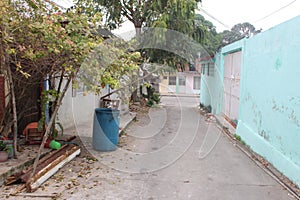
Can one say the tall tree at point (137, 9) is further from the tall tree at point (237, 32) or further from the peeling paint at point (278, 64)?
the tall tree at point (237, 32)

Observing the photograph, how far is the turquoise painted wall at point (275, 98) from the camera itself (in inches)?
196

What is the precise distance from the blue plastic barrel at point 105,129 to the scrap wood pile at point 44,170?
0.69 meters

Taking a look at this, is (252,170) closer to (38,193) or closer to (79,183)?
(79,183)

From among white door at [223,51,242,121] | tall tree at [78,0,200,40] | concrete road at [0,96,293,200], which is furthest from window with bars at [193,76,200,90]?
concrete road at [0,96,293,200]

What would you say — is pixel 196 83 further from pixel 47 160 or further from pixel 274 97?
pixel 47 160

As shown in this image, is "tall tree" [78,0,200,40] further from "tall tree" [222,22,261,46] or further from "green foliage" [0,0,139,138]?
"tall tree" [222,22,261,46]

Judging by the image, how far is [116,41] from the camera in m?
5.38

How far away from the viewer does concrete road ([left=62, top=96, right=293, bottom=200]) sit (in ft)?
14.2

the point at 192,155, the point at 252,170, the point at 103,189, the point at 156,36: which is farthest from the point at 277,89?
the point at 156,36

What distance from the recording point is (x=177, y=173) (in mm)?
5246

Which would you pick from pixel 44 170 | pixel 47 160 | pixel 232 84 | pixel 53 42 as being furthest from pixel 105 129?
pixel 232 84

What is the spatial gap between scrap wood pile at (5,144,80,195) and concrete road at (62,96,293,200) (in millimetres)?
535

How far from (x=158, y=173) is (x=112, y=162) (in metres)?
1.10

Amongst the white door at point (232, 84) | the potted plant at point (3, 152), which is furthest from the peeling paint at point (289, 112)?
the potted plant at point (3, 152)
